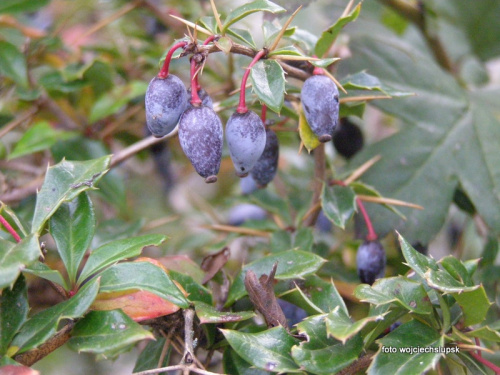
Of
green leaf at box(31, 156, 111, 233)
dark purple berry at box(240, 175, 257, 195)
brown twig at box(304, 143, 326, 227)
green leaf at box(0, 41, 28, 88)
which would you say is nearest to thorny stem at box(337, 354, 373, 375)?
brown twig at box(304, 143, 326, 227)

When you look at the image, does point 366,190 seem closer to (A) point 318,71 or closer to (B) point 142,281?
(A) point 318,71

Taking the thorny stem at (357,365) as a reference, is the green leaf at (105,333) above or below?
above

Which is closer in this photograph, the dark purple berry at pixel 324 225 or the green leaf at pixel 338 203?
the green leaf at pixel 338 203

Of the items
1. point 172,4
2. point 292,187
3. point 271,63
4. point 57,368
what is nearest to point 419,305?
point 271,63

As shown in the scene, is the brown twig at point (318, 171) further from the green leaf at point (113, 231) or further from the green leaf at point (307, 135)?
the green leaf at point (113, 231)

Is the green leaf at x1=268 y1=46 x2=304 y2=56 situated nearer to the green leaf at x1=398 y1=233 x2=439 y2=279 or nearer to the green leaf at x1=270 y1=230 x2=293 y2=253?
the green leaf at x1=398 y1=233 x2=439 y2=279

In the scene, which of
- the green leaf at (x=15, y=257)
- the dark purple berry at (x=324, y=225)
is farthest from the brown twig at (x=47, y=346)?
the dark purple berry at (x=324, y=225)
